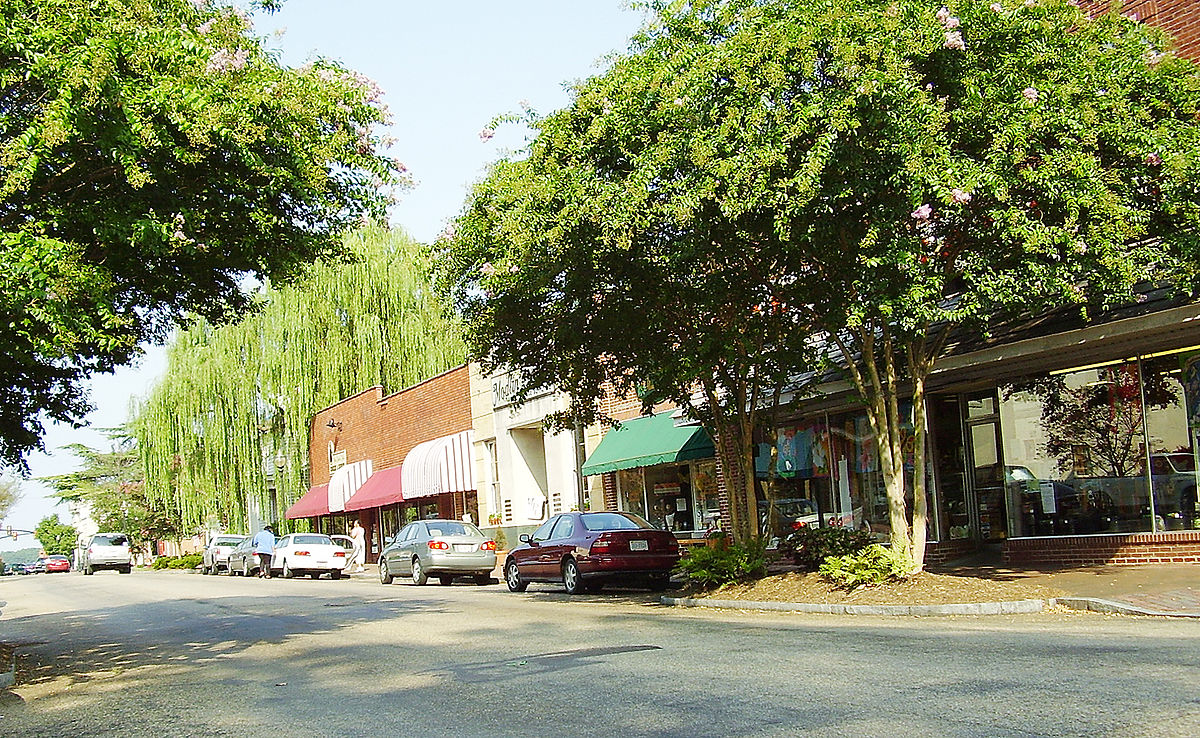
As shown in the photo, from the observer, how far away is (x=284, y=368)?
4119cm

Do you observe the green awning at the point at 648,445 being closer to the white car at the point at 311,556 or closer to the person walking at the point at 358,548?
the white car at the point at 311,556

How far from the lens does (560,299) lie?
56.1 ft

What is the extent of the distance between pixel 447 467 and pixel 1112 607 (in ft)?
81.1

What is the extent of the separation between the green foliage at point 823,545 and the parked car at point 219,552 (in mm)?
30171

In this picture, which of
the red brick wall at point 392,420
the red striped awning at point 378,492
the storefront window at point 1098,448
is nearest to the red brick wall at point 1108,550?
the storefront window at point 1098,448

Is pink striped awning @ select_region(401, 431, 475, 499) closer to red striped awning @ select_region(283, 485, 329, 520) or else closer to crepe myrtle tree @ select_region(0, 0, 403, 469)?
red striped awning @ select_region(283, 485, 329, 520)

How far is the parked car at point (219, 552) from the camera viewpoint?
4297cm

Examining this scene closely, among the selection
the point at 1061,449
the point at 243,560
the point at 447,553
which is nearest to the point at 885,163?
the point at 1061,449

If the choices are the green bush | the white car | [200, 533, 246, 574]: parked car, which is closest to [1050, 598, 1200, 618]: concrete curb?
the green bush

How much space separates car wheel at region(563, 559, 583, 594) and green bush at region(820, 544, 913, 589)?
596cm

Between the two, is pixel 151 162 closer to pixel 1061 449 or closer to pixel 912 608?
pixel 912 608

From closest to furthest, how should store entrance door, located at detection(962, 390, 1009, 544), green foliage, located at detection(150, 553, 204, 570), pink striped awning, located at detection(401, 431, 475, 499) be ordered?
store entrance door, located at detection(962, 390, 1009, 544)
pink striped awning, located at detection(401, 431, 475, 499)
green foliage, located at detection(150, 553, 204, 570)

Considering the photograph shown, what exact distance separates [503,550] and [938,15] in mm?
23650

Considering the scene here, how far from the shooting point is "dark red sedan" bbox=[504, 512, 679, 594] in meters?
19.7
